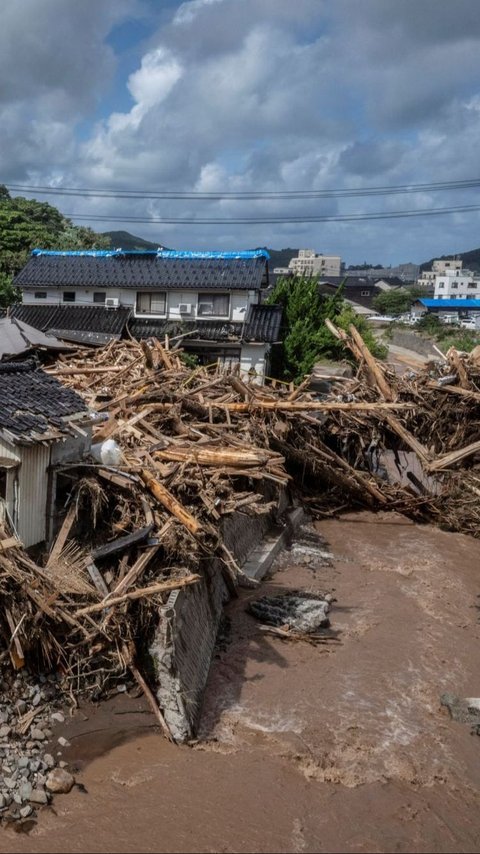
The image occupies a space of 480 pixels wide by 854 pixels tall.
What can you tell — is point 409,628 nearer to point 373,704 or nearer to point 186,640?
point 373,704

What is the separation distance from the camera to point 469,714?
33.3ft

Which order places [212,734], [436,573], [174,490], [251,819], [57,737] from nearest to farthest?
[251,819] → [57,737] → [212,734] → [174,490] → [436,573]

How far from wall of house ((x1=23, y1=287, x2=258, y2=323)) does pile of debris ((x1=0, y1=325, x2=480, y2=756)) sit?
405 cm

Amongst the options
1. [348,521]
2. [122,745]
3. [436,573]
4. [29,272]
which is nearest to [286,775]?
[122,745]

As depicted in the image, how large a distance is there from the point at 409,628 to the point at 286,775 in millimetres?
5160

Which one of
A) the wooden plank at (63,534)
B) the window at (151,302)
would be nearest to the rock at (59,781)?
the wooden plank at (63,534)

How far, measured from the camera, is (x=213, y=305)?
25.9m

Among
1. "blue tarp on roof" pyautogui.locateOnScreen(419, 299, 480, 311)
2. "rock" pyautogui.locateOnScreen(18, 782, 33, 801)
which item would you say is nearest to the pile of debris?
"rock" pyautogui.locateOnScreen(18, 782, 33, 801)

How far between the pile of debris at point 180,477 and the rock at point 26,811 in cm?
170

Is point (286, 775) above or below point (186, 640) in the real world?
below

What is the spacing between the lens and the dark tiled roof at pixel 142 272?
25.5 meters

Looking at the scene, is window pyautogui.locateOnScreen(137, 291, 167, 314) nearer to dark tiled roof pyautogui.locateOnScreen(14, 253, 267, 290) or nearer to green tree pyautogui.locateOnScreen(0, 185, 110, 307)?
dark tiled roof pyautogui.locateOnScreen(14, 253, 267, 290)

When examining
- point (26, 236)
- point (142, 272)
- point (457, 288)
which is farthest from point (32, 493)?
point (457, 288)

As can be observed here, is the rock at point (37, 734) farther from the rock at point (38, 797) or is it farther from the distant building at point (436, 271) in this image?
the distant building at point (436, 271)
